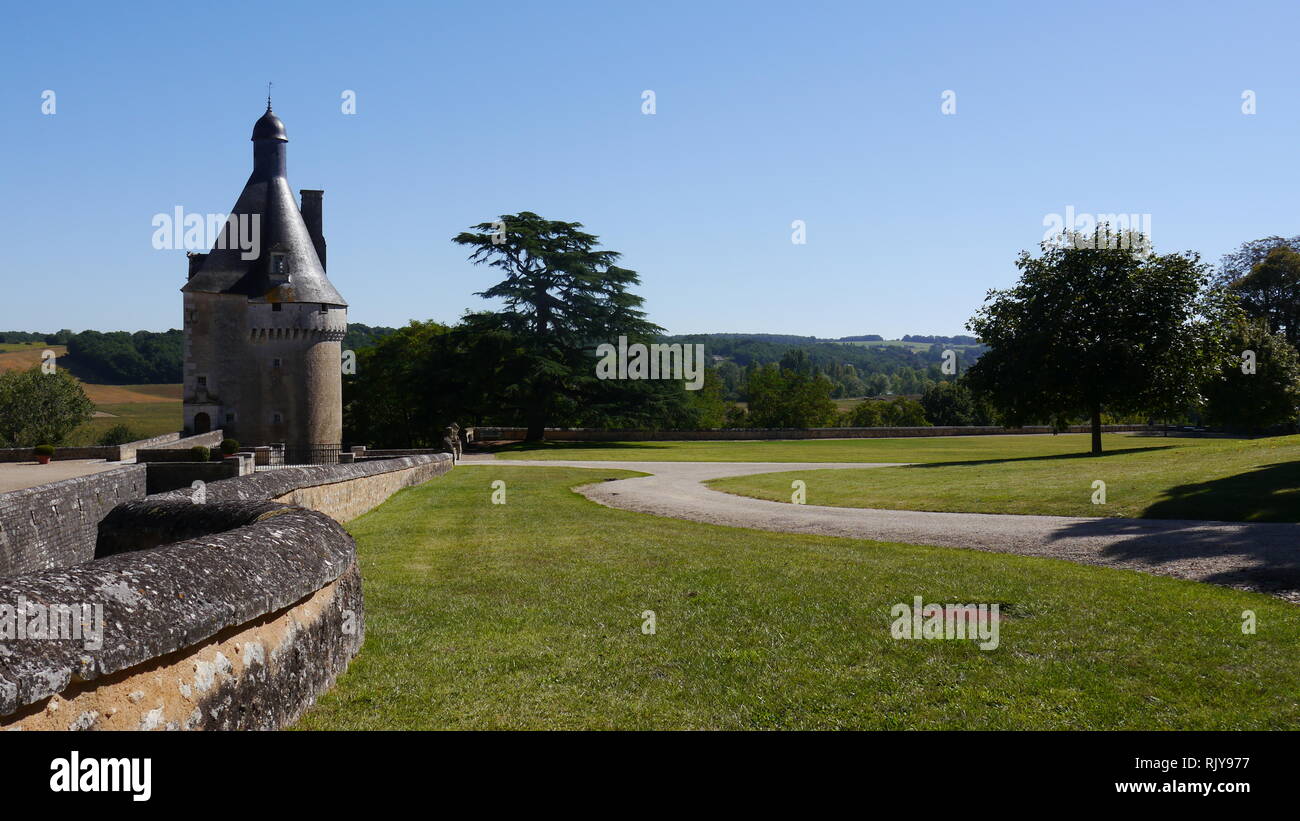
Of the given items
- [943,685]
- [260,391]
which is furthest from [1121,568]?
[260,391]

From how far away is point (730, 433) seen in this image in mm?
58219

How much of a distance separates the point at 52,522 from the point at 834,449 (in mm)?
40401

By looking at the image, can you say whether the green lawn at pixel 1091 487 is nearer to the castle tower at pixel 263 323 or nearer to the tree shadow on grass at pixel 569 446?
the tree shadow on grass at pixel 569 446

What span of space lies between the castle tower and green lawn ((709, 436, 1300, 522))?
23.8 metres

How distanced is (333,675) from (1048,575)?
8949 mm

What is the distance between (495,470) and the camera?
107 feet

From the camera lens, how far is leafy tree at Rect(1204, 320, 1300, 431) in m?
51.3

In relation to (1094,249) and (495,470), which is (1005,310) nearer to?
(1094,249)

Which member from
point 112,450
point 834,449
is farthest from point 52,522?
point 834,449

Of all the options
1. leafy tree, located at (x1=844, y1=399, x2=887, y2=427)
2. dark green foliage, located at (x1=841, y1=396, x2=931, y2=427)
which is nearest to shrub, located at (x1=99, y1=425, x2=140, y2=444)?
dark green foliage, located at (x1=841, y1=396, x2=931, y2=427)

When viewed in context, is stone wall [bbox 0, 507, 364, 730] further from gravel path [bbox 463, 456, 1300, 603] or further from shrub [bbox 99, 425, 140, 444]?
shrub [bbox 99, 425, 140, 444]

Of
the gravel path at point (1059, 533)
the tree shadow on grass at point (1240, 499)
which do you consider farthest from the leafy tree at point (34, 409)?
the tree shadow on grass at point (1240, 499)

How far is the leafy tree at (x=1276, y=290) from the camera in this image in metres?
59.9
